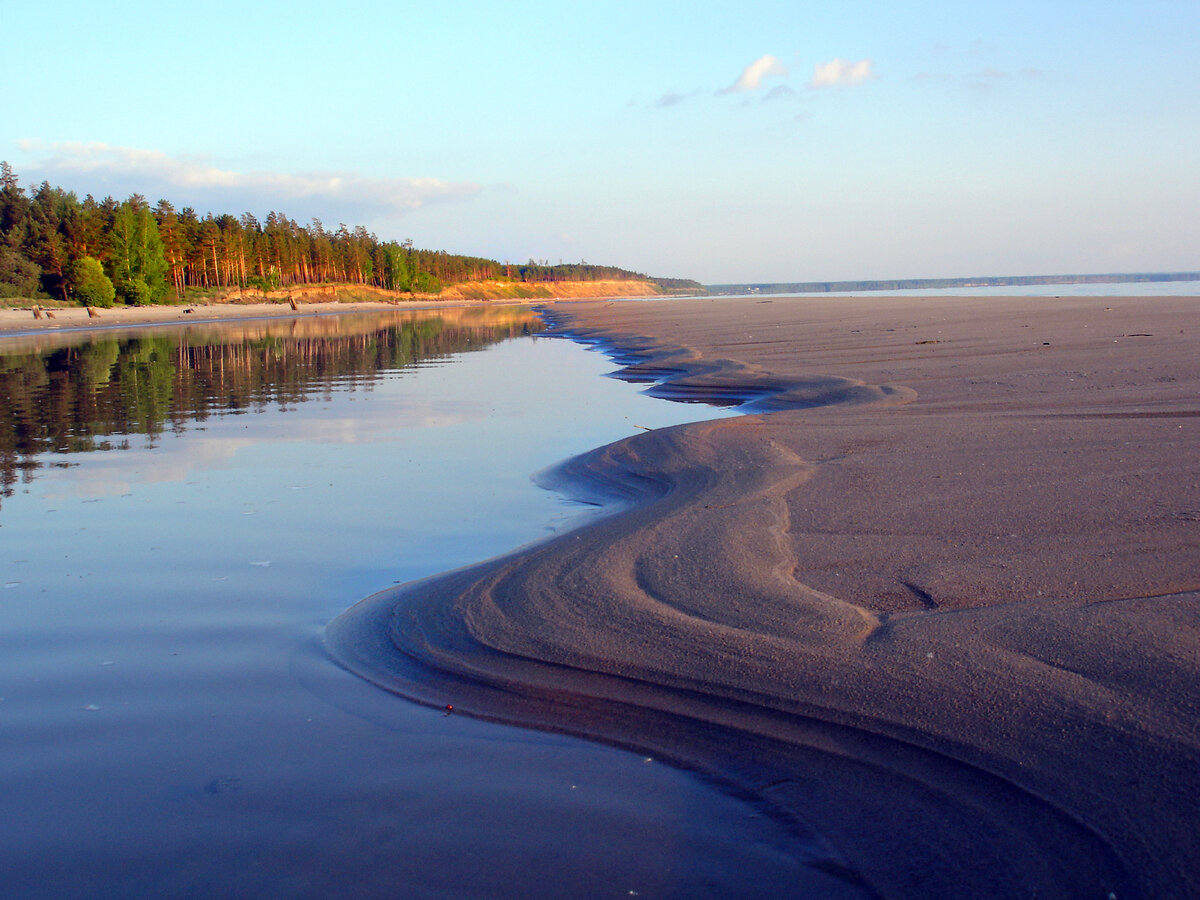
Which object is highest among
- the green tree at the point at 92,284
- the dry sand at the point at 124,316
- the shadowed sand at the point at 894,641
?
the green tree at the point at 92,284

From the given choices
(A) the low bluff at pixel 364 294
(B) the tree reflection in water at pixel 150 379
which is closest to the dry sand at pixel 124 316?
(A) the low bluff at pixel 364 294

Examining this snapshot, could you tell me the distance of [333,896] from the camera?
2.58m

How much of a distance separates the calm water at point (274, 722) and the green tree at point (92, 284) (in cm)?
5998

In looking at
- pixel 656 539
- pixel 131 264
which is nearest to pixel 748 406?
pixel 656 539

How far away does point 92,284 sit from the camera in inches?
2414

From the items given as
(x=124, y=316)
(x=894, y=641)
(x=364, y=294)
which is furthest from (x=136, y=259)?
(x=894, y=641)

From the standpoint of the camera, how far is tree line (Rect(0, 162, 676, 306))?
2616 inches

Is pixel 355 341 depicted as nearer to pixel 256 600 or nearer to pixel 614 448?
pixel 614 448

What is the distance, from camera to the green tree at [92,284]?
61219 millimetres

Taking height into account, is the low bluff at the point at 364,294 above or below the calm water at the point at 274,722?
above

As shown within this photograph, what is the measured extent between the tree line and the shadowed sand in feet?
223

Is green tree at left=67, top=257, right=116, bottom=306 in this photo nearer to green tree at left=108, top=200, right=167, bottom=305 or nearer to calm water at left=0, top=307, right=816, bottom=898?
green tree at left=108, top=200, right=167, bottom=305

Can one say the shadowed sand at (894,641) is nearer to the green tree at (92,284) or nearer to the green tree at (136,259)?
the green tree at (92,284)

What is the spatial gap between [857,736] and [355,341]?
110 ft
